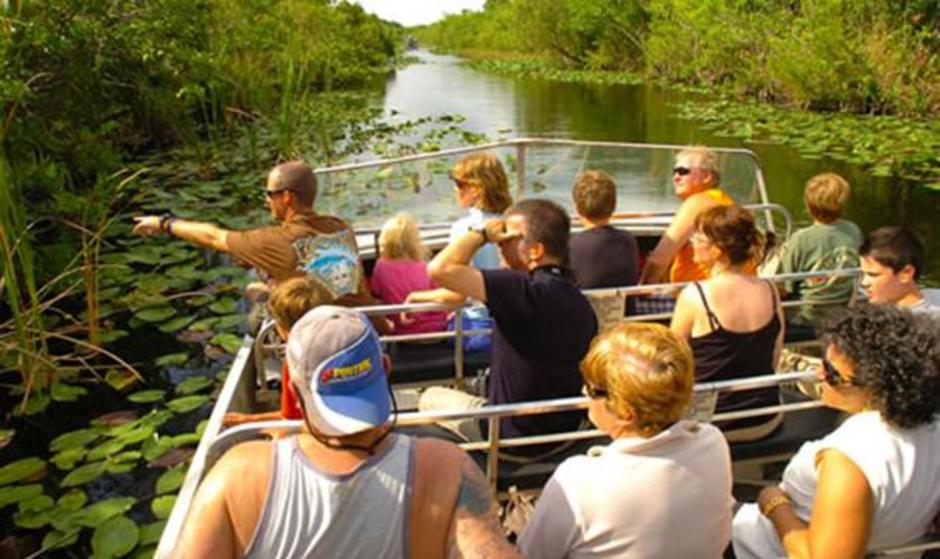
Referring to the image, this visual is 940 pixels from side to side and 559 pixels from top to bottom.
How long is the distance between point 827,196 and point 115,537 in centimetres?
380

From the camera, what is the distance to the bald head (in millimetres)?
3400

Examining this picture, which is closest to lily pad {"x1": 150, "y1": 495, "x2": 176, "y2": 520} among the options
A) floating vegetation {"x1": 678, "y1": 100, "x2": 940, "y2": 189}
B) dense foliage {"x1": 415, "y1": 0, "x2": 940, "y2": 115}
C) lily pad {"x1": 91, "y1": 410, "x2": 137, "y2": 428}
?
lily pad {"x1": 91, "y1": 410, "x2": 137, "y2": 428}

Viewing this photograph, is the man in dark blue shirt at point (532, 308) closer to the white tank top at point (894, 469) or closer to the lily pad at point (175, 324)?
the white tank top at point (894, 469)

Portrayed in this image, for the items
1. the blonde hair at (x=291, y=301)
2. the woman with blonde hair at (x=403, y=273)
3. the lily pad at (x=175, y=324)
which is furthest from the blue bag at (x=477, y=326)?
the lily pad at (x=175, y=324)

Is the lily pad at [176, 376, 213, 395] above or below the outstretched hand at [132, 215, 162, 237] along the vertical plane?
below

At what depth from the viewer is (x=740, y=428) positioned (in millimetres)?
2682

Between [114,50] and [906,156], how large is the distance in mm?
11579

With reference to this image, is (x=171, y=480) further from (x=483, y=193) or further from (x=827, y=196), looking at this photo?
(x=827, y=196)

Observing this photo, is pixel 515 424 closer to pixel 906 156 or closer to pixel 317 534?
pixel 317 534

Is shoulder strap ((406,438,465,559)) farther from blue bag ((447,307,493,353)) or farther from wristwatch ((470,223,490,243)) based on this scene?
blue bag ((447,307,493,353))

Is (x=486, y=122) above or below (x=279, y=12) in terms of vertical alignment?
below

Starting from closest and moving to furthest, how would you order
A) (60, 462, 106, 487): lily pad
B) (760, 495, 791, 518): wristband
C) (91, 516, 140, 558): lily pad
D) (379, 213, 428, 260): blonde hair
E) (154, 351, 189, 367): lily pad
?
1. (760, 495, 791, 518): wristband
2. (91, 516, 140, 558): lily pad
3. (379, 213, 428, 260): blonde hair
4. (60, 462, 106, 487): lily pad
5. (154, 351, 189, 367): lily pad

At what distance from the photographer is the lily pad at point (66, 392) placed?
4520 millimetres

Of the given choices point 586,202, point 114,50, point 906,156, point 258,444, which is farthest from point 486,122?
point 258,444
